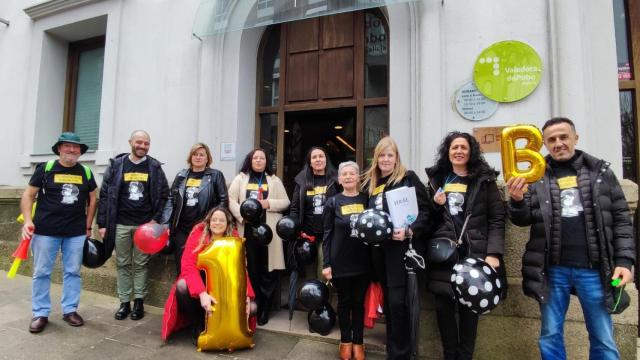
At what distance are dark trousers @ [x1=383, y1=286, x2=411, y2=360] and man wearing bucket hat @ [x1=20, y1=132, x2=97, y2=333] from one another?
3.24m

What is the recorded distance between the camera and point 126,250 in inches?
165

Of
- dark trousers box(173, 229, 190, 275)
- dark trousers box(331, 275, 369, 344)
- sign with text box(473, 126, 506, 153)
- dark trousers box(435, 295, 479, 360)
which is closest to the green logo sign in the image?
sign with text box(473, 126, 506, 153)

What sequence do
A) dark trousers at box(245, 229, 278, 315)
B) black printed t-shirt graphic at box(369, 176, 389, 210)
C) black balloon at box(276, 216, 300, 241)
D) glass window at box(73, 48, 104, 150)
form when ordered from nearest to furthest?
black printed t-shirt graphic at box(369, 176, 389, 210), black balloon at box(276, 216, 300, 241), dark trousers at box(245, 229, 278, 315), glass window at box(73, 48, 104, 150)

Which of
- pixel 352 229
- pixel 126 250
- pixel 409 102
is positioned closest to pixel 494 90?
pixel 409 102

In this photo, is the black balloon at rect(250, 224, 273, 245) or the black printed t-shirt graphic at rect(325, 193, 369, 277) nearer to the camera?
the black printed t-shirt graphic at rect(325, 193, 369, 277)

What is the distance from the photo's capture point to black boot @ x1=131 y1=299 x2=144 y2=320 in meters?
4.16

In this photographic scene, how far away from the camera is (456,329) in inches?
112

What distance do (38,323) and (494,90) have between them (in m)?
5.18

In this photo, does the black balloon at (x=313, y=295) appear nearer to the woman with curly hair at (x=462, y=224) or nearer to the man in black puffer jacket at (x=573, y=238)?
the woman with curly hair at (x=462, y=224)

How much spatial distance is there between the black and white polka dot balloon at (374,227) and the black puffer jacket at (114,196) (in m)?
2.44

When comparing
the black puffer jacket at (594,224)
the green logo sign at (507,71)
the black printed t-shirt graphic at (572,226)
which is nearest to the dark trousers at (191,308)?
the black puffer jacket at (594,224)

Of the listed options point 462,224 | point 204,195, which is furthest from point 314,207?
point 462,224

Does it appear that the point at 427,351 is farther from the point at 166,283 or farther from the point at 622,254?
the point at 166,283

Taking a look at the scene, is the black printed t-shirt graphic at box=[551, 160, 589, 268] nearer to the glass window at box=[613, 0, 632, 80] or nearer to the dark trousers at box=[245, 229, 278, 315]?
the glass window at box=[613, 0, 632, 80]
